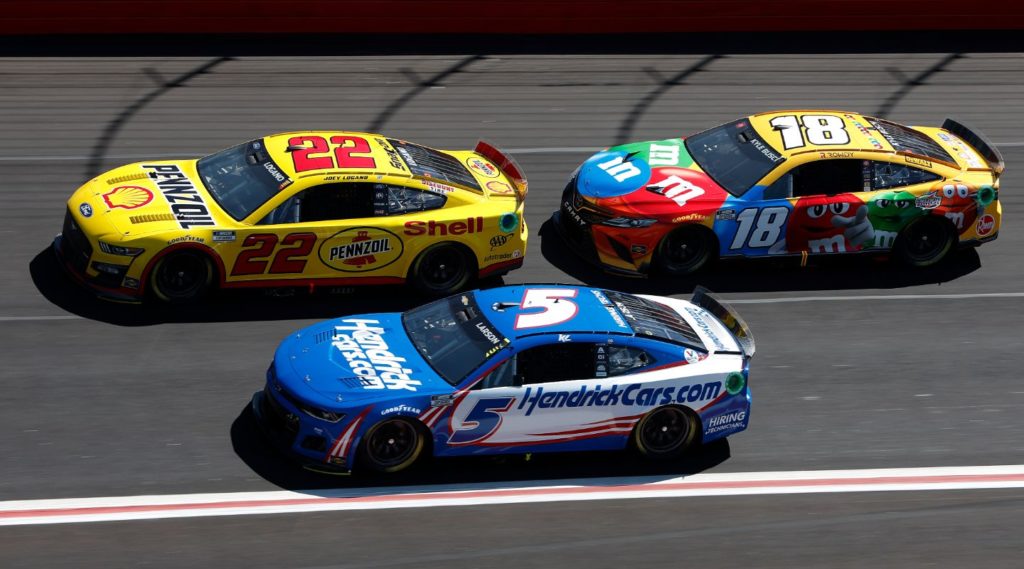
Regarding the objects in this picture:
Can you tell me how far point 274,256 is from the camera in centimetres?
1227

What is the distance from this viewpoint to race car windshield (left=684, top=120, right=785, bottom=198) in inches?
534

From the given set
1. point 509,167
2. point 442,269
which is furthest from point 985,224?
point 442,269

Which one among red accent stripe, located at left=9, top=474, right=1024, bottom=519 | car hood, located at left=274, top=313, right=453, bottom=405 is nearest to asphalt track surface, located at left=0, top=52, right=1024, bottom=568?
red accent stripe, located at left=9, top=474, right=1024, bottom=519

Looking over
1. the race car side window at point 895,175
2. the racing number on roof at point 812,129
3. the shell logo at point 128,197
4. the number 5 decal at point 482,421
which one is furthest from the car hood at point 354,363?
the race car side window at point 895,175

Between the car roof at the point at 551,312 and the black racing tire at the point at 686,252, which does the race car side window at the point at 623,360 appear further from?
the black racing tire at the point at 686,252

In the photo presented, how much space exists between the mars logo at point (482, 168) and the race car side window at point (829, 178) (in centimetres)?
308

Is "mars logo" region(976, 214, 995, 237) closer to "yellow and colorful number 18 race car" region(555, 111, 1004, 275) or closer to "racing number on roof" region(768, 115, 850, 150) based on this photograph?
"yellow and colorful number 18 race car" region(555, 111, 1004, 275)

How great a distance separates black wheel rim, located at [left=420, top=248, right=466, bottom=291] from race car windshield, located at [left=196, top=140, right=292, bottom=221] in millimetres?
1576

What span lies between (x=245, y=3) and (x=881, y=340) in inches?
423

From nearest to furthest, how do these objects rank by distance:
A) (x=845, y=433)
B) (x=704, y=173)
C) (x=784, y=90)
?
(x=845, y=433) → (x=704, y=173) → (x=784, y=90)

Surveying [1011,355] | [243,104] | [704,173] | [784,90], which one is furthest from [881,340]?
[243,104]

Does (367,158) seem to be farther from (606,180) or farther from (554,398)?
(554,398)

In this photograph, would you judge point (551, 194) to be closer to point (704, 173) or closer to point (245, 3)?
point (704, 173)

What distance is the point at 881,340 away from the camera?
1265 cm
